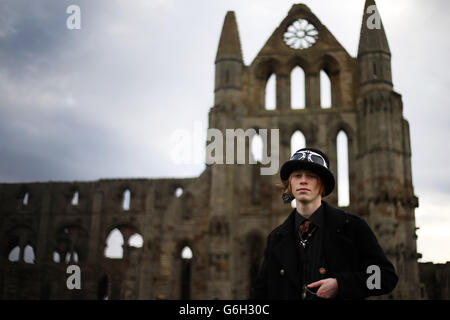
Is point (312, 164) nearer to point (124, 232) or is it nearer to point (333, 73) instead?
point (333, 73)

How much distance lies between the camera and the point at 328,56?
86.1 feet

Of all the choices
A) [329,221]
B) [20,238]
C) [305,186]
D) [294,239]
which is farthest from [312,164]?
[20,238]

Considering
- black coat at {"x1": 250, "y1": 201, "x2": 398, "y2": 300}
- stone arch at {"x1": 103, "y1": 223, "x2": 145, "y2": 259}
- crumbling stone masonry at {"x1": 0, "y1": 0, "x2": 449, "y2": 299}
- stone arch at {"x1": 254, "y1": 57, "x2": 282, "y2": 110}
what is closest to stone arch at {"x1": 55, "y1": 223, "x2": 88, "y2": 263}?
stone arch at {"x1": 103, "y1": 223, "x2": 145, "y2": 259}

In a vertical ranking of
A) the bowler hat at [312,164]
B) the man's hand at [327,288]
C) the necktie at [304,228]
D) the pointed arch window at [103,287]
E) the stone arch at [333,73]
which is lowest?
the man's hand at [327,288]

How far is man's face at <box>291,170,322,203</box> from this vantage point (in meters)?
3.07

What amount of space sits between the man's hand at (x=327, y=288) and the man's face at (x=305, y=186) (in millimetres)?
492

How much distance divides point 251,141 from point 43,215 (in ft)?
81.6

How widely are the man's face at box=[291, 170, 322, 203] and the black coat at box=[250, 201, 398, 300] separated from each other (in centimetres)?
12

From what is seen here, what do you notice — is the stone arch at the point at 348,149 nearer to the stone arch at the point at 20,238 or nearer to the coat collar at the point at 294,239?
the coat collar at the point at 294,239

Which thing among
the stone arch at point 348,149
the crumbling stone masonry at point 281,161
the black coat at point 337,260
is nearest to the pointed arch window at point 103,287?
the crumbling stone masonry at point 281,161

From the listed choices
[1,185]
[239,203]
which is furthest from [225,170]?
[1,185]

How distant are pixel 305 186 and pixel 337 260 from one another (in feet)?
1.40

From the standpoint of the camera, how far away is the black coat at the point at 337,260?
2771 millimetres
